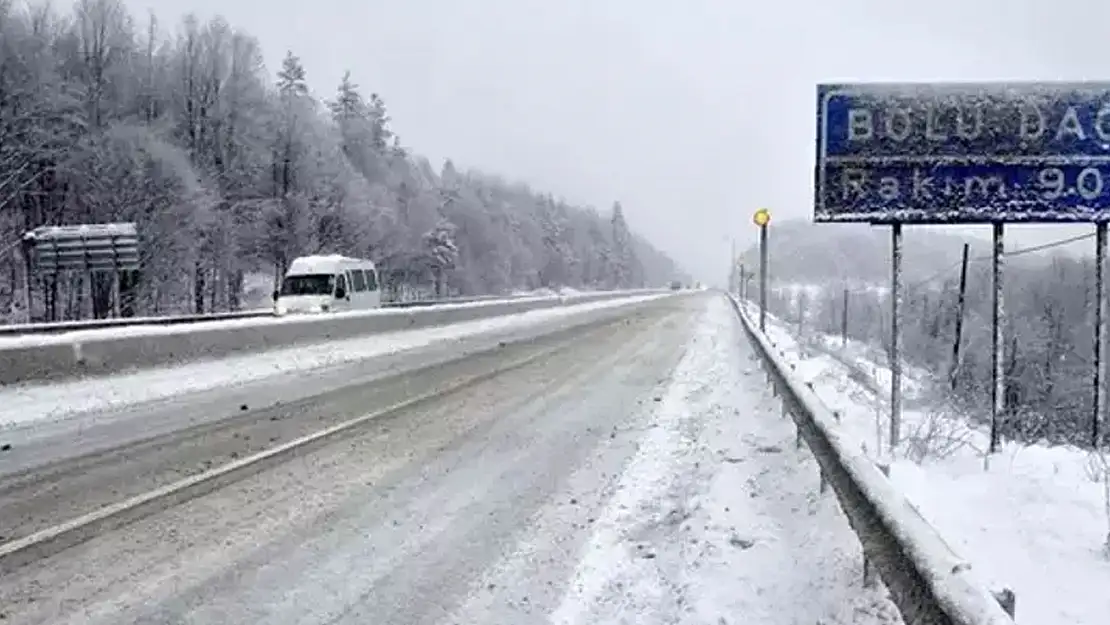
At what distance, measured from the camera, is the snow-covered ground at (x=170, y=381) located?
12.5 metres

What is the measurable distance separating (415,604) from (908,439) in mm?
6508

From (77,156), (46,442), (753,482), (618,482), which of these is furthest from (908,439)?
(77,156)

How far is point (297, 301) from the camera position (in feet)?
112

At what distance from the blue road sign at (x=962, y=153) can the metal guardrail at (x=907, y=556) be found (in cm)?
465

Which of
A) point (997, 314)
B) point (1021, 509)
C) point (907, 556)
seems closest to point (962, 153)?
point (997, 314)

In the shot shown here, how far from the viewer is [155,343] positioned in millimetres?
16734

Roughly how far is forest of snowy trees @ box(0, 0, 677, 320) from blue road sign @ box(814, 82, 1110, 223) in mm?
50396

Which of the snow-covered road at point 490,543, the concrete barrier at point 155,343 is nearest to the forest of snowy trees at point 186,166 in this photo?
the concrete barrier at point 155,343

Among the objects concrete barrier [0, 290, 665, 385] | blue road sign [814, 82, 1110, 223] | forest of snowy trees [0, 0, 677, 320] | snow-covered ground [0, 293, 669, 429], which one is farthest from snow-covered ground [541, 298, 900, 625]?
forest of snowy trees [0, 0, 677, 320]

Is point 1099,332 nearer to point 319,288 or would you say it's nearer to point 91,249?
point 319,288

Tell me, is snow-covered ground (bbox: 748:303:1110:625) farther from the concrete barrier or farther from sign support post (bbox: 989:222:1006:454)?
the concrete barrier

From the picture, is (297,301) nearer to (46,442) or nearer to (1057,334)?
(46,442)

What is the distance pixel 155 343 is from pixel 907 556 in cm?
1561

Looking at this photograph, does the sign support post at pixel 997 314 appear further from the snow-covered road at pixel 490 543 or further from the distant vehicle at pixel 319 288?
the distant vehicle at pixel 319 288
